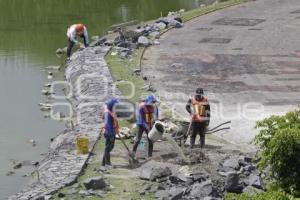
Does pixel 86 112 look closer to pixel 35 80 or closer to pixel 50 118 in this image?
Answer: pixel 50 118

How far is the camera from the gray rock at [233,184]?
1387 cm

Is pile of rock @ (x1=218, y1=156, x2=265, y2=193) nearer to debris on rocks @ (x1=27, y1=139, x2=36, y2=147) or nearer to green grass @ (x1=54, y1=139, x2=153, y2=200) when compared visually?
green grass @ (x1=54, y1=139, x2=153, y2=200)

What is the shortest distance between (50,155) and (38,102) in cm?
638

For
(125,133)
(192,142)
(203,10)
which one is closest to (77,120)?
(125,133)

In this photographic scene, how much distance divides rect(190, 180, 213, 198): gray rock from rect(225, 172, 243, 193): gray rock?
1.18 feet

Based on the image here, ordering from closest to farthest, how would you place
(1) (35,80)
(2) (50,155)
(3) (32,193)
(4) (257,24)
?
(3) (32,193), (2) (50,155), (1) (35,80), (4) (257,24)

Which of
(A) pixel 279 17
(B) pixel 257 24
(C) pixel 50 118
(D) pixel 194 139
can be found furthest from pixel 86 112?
(A) pixel 279 17

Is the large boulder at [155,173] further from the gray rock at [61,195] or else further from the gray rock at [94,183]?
the gray rock at [61,195]

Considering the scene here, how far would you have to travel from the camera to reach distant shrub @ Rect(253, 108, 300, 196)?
941 centimetres

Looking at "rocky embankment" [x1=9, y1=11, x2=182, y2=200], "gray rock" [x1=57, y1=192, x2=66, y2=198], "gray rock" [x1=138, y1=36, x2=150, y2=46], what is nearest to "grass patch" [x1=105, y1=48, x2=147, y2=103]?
"rocky embankment" [x1=9, y1=11, x2=182, y2=200]

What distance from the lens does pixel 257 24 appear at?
36844 millimetres

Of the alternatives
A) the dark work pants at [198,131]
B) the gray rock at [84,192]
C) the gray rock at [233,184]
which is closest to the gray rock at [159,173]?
the gray rock at [84,192]

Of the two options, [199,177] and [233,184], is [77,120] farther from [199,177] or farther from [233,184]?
[233,184]

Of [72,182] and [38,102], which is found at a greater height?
[38,102]
